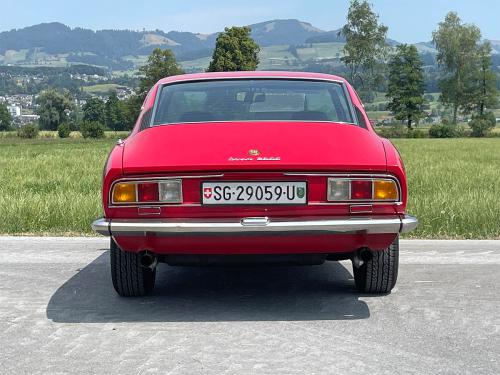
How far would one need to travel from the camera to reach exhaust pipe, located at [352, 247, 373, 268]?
163 inches

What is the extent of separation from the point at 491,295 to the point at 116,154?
2.51m

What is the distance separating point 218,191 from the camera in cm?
391

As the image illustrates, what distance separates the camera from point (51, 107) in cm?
10669

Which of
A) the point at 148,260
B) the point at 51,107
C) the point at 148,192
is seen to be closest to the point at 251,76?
the point at 148,192

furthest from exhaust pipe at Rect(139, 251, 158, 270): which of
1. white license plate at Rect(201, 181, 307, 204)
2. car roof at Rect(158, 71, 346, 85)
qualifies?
car roof at Rect(158, 71, 346, 85)

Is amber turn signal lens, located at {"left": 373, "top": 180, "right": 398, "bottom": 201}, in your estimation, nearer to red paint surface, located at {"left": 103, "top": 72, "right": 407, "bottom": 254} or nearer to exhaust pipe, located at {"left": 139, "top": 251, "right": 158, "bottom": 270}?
red paint surface, located at {"left": 103, "top": 72, "right": 407, "bottom": 254}

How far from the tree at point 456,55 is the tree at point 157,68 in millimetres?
31067

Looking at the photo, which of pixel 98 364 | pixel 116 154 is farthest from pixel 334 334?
pixel 116 154

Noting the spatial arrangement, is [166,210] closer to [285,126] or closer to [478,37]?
[285,126]

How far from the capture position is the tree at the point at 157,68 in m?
87.1

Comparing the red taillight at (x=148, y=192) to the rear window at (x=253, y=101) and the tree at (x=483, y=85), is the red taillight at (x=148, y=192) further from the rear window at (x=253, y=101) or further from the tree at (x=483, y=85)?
the tree at (x=483, y=85)

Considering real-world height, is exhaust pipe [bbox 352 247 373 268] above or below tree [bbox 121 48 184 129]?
above

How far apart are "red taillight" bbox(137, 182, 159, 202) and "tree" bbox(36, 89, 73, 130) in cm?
10591

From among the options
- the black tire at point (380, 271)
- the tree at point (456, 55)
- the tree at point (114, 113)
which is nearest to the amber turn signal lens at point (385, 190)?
the black tire at point (380, 271)
